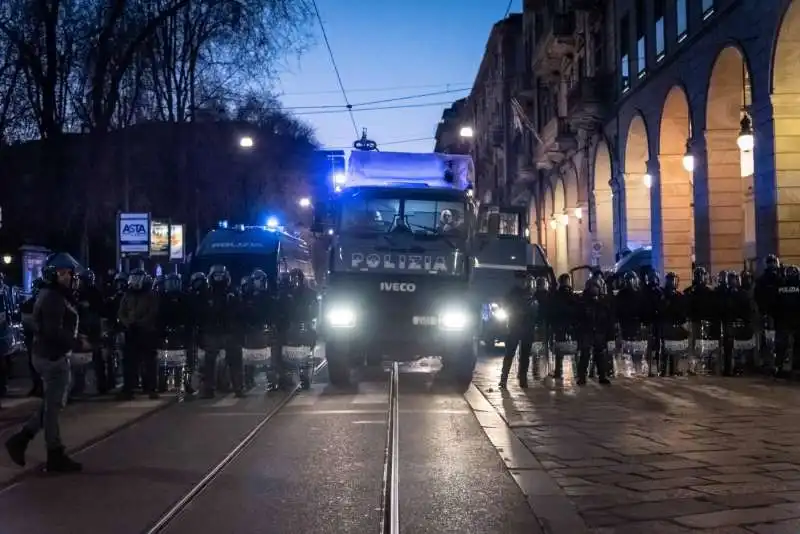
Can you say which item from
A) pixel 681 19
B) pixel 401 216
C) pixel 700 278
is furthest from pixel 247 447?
pixel 681 19

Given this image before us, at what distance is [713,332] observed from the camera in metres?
17.0

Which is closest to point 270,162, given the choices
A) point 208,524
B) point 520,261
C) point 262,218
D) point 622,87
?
point 262,218

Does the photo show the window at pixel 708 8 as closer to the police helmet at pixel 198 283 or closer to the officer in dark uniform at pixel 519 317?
the officer in dark uniform at pixel 519 317

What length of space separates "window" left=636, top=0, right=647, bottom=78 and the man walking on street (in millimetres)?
22915

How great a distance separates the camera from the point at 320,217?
16719 mm

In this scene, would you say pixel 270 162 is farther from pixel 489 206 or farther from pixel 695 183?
pixel 489 206

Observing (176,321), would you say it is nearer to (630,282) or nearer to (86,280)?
(86,280)

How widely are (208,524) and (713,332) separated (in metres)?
12.1

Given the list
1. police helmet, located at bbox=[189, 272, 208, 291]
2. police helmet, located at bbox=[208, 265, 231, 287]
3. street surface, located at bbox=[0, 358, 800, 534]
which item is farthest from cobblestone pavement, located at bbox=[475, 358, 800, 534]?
police helmet, located at bbox=[189, 272, 208, 291]

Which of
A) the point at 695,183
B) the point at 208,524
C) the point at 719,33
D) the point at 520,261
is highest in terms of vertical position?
the point at 719,33

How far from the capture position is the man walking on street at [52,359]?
28.6 feet

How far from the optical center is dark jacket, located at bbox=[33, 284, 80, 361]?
342 inches

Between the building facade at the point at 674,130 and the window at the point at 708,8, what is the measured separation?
49mm

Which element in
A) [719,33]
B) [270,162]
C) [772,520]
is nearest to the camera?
[772,520]
